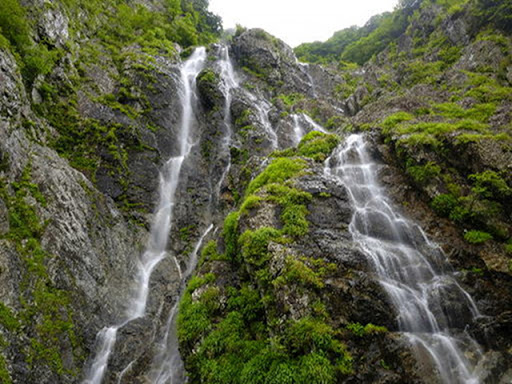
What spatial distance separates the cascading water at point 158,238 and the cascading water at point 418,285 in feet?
34.2

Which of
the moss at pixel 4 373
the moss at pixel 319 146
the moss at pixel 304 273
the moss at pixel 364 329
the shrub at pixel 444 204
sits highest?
the moss at pixel 319 146

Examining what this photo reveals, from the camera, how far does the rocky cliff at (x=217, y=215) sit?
8.05m

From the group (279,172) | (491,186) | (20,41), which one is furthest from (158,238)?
(491,186)

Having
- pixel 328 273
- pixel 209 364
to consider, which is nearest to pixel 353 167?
pixel 328 273

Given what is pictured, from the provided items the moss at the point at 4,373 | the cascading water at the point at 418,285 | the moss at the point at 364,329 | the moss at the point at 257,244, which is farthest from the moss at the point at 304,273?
the moss at the point at 4,373

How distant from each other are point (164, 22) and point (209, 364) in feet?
120

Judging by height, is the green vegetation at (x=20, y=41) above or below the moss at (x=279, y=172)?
above

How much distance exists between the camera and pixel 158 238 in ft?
56.4

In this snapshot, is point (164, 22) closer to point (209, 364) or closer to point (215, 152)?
point (215, 152)

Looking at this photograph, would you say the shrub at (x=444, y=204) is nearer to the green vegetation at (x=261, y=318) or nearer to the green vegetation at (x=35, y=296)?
the green vegetation at (x=261, y=318)

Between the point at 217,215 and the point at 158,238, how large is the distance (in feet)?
12.3

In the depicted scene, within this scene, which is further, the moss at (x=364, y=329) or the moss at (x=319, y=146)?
the moss at (x=319, y=146)

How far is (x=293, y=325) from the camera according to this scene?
762cm

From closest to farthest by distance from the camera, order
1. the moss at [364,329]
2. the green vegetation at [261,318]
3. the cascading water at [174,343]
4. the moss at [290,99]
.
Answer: the green vegetation at [261,318] < the moss at [364,329] < the cascading water at [174,343] < the moss at [290,99]
